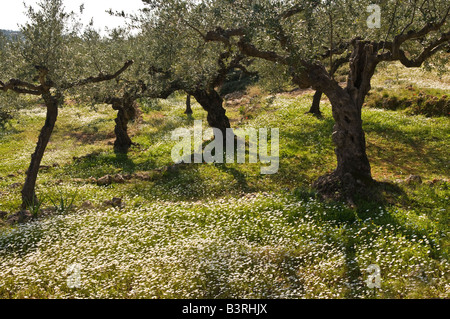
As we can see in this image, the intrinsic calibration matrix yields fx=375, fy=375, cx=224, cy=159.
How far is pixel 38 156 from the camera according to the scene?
15641mm

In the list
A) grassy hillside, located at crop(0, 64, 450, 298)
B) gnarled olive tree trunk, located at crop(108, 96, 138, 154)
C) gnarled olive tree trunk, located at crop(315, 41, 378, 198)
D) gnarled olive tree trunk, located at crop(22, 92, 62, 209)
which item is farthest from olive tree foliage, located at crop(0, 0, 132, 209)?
gnarled olive tree trunk, located at crop(315, 41, 378, 198)

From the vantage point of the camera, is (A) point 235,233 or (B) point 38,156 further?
(B) point 38,156

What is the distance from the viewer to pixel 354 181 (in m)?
13.3

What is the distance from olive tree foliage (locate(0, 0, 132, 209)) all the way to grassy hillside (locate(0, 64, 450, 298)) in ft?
6.33

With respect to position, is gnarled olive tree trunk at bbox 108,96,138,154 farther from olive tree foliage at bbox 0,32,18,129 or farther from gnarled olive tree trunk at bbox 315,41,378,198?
gnarled olive tree trunk at bbox 315,41,378,198

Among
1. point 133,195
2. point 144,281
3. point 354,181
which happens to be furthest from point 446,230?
point 133,195

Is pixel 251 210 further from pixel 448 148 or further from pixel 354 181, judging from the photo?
pixel 448 148

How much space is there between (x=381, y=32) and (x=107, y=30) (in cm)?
1692

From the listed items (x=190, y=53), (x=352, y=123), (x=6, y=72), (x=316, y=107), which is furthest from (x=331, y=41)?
(x=316, y=107)

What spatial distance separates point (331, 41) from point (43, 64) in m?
11.2

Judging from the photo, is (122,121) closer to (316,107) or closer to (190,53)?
(190,53)

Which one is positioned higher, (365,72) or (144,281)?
(365,72)

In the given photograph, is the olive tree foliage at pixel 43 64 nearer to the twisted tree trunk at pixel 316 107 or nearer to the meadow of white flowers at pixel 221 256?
the meadow of white flowers at pixel 221 256
